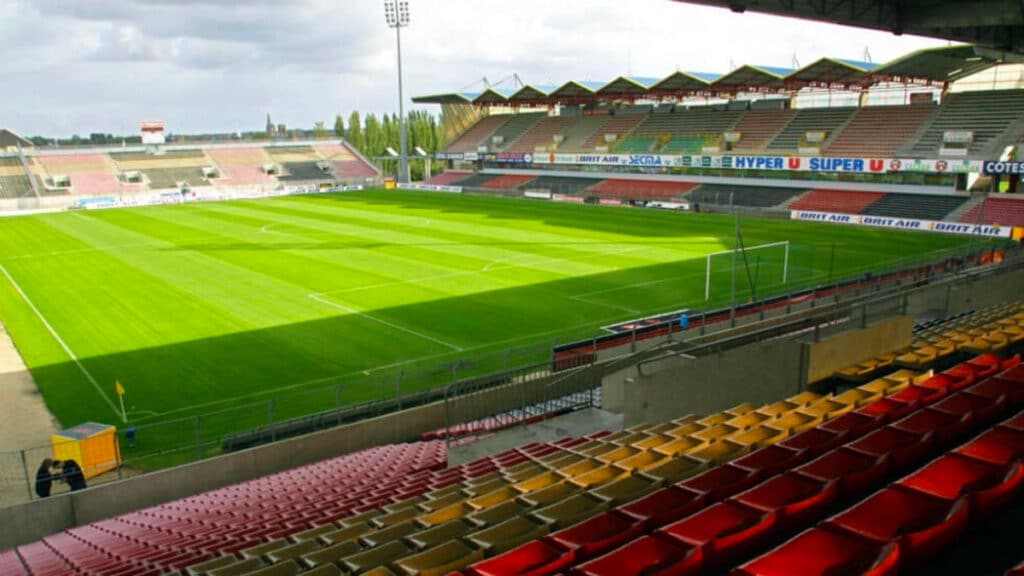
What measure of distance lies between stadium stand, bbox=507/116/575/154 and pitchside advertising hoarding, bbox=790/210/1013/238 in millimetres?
34015

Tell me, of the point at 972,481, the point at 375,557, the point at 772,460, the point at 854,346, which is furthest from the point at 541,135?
the point at 972,481

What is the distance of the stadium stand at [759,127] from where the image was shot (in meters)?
60.6

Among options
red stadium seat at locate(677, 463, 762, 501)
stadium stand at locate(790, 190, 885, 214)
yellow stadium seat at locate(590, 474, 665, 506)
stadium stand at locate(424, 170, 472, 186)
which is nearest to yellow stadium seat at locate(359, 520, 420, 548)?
yellow stadium seat at locate(590, 474, 665, 506)

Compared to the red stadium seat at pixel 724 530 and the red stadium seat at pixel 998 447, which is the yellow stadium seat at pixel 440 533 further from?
the red stadium seat at pixel 998 447

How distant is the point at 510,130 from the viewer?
87.2 m

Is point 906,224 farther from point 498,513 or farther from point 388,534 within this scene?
point 388,534

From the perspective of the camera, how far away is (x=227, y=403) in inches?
731

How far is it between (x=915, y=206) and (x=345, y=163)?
68173mm

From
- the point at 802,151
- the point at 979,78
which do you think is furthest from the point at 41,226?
the point at 979,78

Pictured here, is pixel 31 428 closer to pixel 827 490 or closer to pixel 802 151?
pixel 827 490

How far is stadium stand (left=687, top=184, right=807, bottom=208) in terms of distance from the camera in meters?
55.2

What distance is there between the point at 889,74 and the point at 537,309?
1371 inches

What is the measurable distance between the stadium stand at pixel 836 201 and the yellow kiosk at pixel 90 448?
45.9 metres

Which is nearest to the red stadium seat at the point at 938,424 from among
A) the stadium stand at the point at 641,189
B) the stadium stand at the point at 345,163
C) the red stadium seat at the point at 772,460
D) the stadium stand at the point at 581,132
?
the red stadium seat at the point at 772,460
